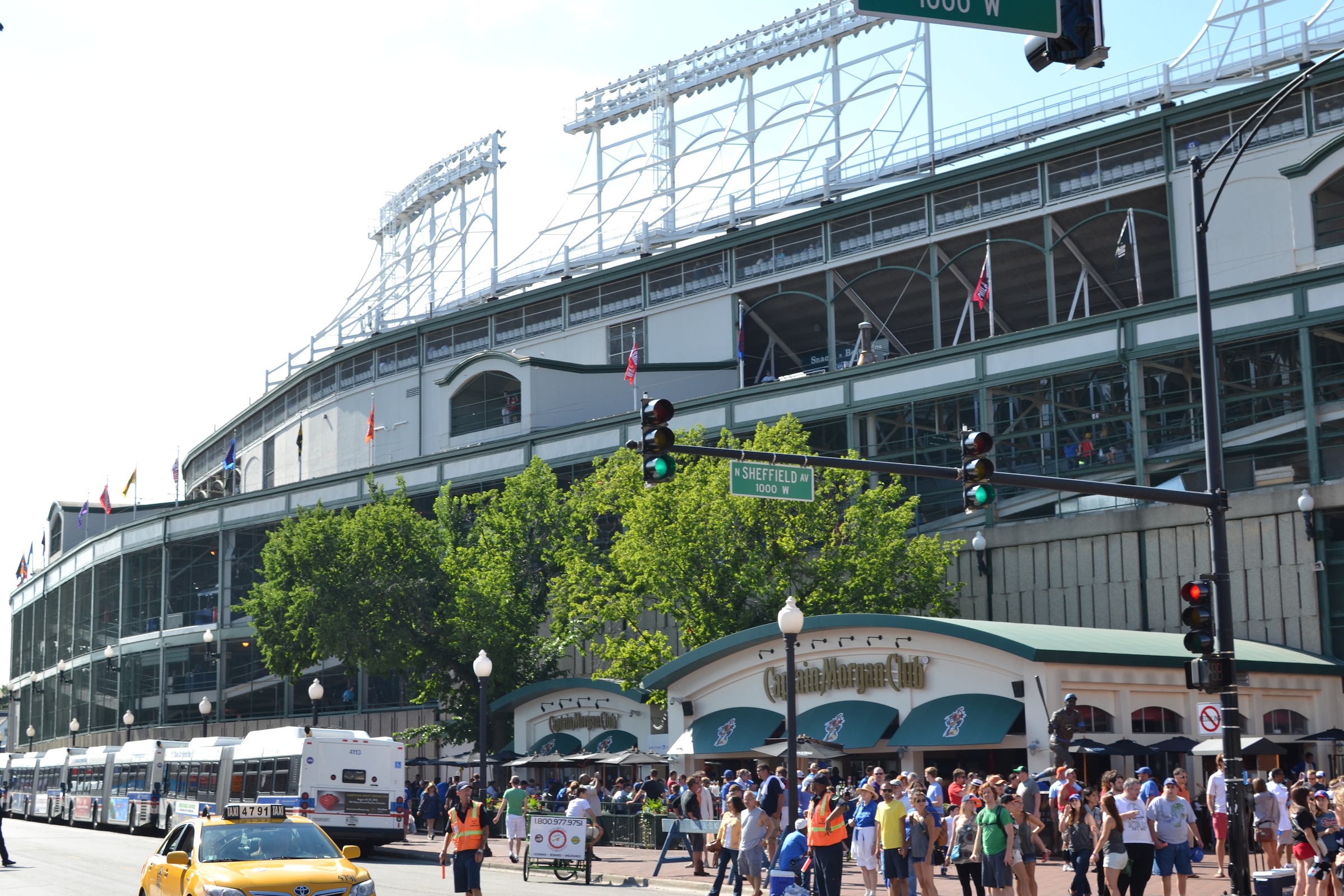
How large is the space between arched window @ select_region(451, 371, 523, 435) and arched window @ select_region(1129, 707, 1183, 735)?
35.5 metres

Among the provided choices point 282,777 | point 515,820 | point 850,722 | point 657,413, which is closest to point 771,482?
point 657,413

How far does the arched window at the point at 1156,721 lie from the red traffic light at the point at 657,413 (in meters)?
19.0

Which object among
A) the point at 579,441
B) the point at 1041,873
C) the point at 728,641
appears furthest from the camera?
the point at 579,441

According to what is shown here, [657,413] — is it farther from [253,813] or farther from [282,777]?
[282,777]

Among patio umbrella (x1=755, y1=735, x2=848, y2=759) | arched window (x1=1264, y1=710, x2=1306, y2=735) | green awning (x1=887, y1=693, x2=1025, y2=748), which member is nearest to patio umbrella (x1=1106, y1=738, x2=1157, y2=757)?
green awning (x1=887, y1=693, x2=1025, y2=748)

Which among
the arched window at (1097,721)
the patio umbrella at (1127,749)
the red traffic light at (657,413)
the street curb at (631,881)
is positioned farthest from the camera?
the arched window at (1097,721)

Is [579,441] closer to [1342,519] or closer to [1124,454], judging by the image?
[1124,454]

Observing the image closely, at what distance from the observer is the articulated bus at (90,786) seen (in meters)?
50.0

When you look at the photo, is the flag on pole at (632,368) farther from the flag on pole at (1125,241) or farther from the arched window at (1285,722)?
the arched window at (1285,722)

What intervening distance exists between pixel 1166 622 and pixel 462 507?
958 inches

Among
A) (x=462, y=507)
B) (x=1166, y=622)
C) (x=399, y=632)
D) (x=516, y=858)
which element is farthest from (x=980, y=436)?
(x=462, y=507)

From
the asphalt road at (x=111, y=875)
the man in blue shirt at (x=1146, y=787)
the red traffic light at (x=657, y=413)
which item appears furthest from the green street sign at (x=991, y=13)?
the asphalt road at (x=111, y=875)

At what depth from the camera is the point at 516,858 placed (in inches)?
1219

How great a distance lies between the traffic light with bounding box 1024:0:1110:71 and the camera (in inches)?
381
